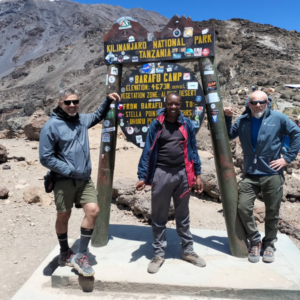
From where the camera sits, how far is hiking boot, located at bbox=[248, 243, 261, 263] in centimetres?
Answer: 336

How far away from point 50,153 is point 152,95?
1.44 m

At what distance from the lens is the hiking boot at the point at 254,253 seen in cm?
336

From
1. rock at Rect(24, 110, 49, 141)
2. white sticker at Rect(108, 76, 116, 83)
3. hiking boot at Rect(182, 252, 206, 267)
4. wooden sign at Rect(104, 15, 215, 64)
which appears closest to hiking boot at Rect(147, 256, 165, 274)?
hiking boot at Rect(182, 252, 206, 267)

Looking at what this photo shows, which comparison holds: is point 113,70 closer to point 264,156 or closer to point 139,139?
point 139,139

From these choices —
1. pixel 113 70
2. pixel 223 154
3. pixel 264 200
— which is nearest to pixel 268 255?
pixel 264 200

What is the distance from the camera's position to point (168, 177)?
3078 millimetres

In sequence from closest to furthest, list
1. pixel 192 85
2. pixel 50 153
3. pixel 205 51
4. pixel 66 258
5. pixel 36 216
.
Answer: pixel 50 153
pixel 66 258
pixel 205 51
pixel 192 85
pixel 36 216

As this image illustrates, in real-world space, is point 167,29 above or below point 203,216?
above

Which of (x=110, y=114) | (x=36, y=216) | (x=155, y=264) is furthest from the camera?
(x=36, y=216)

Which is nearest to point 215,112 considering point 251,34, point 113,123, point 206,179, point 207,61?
point 207,61

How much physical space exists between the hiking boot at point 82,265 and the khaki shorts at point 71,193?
0.53m

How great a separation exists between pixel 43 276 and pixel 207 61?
303 cm

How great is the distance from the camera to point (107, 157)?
12.3 feet

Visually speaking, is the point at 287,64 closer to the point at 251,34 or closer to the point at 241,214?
the point at 251,34
